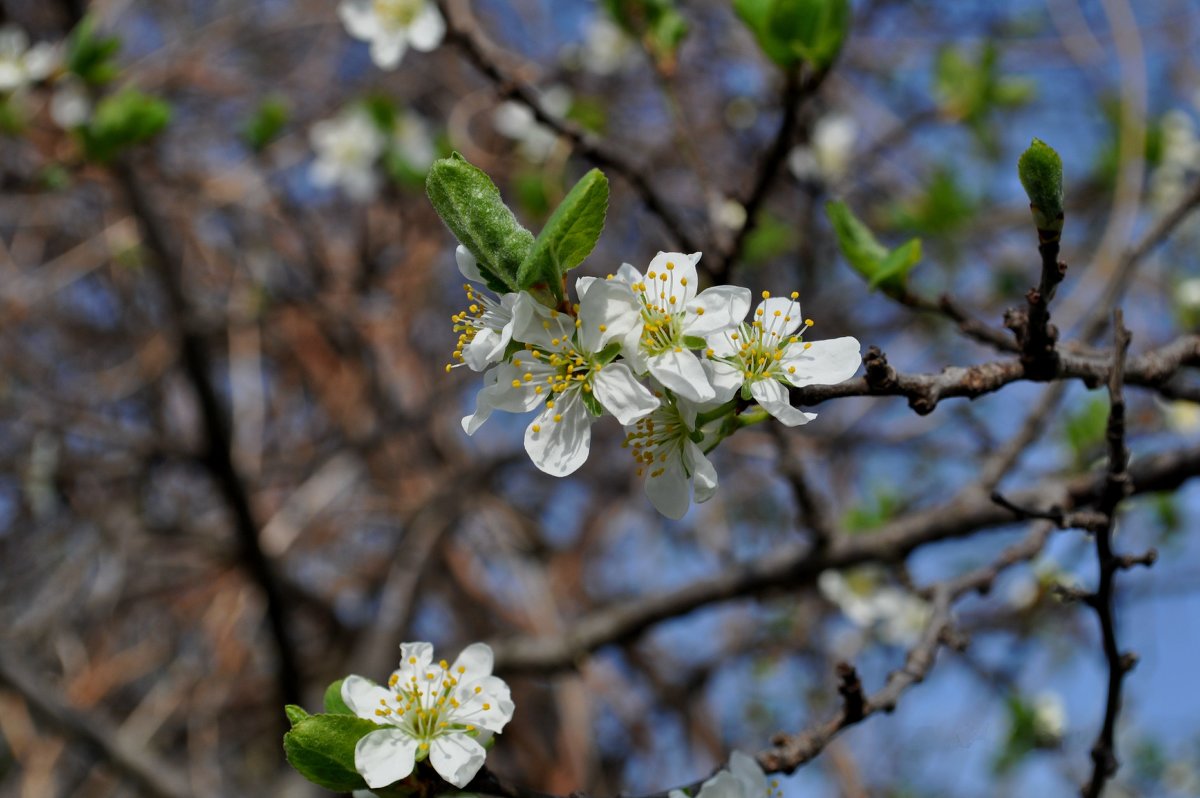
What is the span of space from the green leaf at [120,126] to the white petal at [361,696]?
4.62 feet

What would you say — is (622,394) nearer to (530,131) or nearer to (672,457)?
(672,457)

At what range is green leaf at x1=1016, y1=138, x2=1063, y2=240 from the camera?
0.73 m

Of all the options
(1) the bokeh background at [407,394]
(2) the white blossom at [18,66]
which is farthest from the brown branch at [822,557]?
(2) the white blossom at [18,66]

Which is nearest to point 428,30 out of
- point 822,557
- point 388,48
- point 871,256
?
point 388,48

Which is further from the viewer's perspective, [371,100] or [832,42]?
[371,100]

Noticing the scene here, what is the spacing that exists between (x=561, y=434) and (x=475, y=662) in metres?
0.22

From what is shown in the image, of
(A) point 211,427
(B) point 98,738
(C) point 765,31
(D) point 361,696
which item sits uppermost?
(C) point 765,31

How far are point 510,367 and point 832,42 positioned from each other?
2.54 feet

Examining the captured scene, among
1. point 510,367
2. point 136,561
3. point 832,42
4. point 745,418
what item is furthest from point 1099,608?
point 136,561

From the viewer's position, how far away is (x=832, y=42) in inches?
50.9

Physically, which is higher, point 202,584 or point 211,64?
point 211,64

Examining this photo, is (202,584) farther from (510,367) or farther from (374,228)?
(510,367)

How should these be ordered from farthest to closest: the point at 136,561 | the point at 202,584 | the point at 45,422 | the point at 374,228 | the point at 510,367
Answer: the point at 374,228 < the point at 202,584 < the point at 136,561 < the point at 45,422 < the point at 510,367

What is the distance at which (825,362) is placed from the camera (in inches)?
31.4
